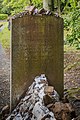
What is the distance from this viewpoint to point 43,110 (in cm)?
277

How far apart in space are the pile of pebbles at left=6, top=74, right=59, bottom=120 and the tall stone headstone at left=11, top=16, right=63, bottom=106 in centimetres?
12

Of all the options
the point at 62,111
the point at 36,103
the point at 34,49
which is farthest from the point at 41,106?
the point at 34,49

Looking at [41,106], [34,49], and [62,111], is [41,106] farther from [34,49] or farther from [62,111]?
[34,49]

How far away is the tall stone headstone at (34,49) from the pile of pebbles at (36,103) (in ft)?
0.40

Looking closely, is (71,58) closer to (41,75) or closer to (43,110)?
(41,75)

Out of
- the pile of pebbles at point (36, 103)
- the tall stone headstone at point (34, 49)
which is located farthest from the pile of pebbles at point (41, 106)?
the tall stone headstone at point (34, 49)

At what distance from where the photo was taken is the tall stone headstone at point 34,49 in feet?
11.0

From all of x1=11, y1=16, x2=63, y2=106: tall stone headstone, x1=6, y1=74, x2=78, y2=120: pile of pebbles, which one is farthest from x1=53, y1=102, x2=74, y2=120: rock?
x1=11, y1=16, x2=63, y2=106: tall stone headstone

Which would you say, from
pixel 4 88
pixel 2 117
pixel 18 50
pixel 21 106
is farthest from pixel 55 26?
pixel 4 88

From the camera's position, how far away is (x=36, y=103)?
2.98 m

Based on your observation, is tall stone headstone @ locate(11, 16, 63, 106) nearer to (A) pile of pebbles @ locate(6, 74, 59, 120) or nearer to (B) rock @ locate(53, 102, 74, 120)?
(A) pile of pebbles @ locate(6, 74, 59, 120)

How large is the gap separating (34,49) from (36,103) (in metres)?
0.75

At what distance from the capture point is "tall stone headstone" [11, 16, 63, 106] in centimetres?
336

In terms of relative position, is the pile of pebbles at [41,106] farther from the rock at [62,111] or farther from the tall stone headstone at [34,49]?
the tall stone headstone at [34,49]
